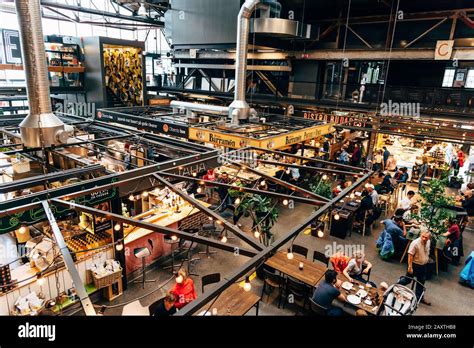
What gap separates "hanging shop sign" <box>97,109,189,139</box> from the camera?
377 inches

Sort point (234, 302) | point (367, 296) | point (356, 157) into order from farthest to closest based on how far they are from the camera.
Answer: point (356, 157) < point (367, 296) < point (234, 302)

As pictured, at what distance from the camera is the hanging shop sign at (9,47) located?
1325 centimetres

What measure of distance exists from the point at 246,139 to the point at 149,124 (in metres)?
3.97

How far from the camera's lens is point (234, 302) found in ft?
17.8

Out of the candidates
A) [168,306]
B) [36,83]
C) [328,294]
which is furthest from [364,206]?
[36,83]

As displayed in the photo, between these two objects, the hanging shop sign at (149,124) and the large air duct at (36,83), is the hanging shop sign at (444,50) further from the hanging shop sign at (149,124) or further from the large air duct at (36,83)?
the large air duct at (36,83)

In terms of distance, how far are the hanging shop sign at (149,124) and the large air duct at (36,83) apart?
477 cm

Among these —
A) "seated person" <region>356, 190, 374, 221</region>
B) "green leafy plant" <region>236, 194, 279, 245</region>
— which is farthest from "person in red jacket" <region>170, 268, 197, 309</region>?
"seated person" <region>356, 190, 374, 221</region>

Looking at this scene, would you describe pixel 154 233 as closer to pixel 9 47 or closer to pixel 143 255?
pixel 143 255

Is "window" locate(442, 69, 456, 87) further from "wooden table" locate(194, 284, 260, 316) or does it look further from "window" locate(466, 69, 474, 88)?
"wooden table" locate(194, 284, 260, 316)

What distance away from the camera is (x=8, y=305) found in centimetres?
539

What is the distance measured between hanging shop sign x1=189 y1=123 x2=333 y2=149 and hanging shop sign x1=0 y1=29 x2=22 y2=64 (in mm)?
10357

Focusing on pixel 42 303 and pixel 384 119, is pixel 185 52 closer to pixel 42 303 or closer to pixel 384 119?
pixel 384 119

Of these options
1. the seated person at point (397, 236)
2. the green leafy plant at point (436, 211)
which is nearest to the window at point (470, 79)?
the green leafy plant at point (436, 211)
